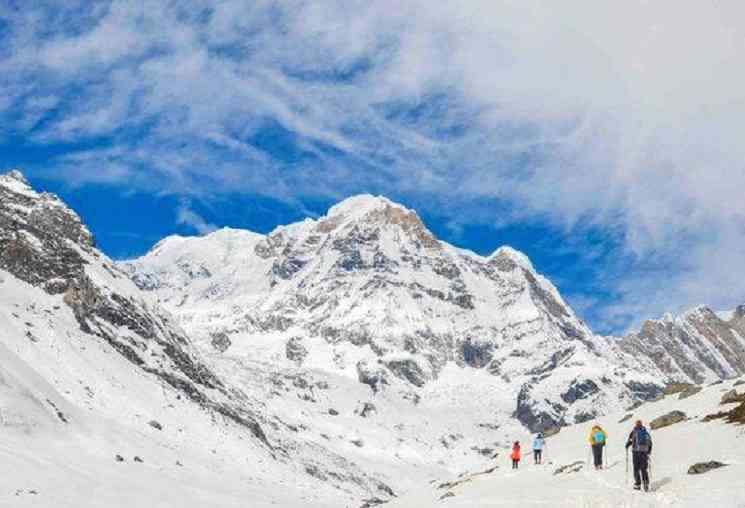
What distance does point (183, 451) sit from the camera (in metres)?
90.8

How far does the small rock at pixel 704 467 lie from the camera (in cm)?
2500

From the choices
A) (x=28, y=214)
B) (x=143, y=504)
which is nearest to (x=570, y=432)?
(x=143, y=504)

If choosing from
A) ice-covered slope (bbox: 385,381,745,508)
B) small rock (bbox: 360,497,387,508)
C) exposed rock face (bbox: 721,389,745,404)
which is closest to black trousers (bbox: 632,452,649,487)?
ice-covered slope (bbox: 385,381,745,508)

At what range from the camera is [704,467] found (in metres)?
25.1

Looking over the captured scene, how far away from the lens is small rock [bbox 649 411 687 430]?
3666 cm

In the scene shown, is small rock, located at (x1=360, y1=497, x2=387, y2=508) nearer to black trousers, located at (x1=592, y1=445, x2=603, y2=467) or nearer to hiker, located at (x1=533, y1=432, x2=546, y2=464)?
hiker, located at (x1=533, y1=432, x2=546, y2=464)

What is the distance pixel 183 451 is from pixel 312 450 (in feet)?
270

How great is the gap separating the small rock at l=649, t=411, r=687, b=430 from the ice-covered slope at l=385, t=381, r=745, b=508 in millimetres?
497

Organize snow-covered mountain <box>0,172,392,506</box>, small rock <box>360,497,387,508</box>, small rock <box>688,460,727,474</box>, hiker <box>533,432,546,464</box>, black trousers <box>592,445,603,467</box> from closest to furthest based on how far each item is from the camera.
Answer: small rock <box>688,460,727,474</box>
black trousers <box>592,445,603,467</box>
hiker <box>533,432,546,464</box>
small rock <box>360,497,387,508</box>
snow-covered mountain <box>0,172,392,506</box>

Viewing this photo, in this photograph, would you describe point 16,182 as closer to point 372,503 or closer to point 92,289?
point 92,289

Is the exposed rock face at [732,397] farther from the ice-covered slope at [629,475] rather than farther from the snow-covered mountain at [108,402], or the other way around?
the snow-covered mountain at [108,402]

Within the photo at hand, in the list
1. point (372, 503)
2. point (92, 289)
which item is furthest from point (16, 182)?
point (372, 503)

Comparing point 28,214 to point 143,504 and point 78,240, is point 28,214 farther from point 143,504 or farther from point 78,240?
point 143,504

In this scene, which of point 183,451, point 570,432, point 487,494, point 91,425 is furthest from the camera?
point 183,451
